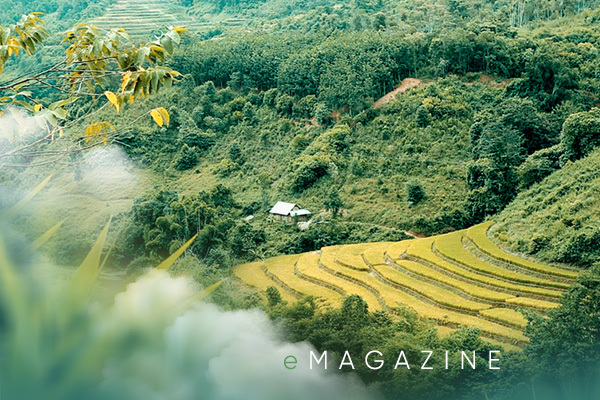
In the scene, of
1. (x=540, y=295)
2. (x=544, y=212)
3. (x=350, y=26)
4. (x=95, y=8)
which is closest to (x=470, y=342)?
(x=540, y=295)

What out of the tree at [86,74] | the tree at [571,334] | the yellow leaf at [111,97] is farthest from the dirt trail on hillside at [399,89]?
the yellow leaf at [111,97]

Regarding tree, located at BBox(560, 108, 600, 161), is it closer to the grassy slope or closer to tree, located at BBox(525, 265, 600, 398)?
the grassy slope

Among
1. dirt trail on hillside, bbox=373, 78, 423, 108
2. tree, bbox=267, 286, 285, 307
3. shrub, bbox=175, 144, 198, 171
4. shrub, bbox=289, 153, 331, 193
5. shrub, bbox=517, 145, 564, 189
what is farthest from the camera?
shrub, bbox=175, 144, 198, 171

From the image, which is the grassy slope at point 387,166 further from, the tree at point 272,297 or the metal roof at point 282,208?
the tree at point 272,297

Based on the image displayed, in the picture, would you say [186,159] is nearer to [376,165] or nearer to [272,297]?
[376,165]

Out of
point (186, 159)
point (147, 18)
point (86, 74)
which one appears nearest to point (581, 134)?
point (186, 159)

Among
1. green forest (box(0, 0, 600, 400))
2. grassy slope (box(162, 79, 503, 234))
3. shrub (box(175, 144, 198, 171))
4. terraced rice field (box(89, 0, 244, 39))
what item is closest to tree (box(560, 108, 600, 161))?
green forest (box(0, 0, 600, 400))
